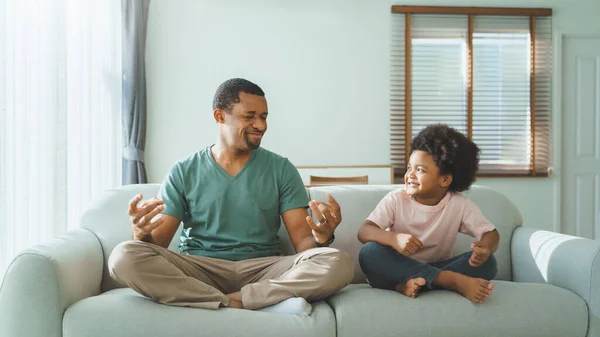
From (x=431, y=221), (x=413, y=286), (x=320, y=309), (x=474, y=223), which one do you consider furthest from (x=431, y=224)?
(x=320, y=309)

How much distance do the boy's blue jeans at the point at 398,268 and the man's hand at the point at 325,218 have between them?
17 centimetres

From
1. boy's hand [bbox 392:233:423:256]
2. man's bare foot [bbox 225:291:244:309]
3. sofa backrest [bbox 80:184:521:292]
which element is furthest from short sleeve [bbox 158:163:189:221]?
boy's hand [bbox 392:233:423:256]

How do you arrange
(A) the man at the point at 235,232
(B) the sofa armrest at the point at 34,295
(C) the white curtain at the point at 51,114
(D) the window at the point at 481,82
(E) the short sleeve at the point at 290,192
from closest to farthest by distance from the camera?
(B) the sofa armrest at the point at 34,295 → (A) the man at the point at 235,232 → (E) the short sleeve at the point at 290,192 → (C) the white curtain at the point at 51,114 → (D) the window at the point at 481,82

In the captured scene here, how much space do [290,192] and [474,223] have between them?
71cm

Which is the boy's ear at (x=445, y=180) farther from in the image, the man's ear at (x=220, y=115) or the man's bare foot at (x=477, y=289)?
the man's ear at (x=220, y=115)

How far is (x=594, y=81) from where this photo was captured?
525 centimetres

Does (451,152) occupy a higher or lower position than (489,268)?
higher

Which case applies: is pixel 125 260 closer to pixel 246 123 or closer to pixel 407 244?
pixel 246 123

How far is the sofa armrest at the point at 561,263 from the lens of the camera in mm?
1925

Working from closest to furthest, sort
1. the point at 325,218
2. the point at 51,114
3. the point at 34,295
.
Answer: the point at 34,295, the point at 325,218, the point at 51,114

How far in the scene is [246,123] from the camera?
2.29m

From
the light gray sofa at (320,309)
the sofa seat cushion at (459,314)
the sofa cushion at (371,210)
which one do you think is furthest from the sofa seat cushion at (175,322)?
the sofa cushion at (371,210)

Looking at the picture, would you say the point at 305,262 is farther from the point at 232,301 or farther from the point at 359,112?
the point at 359,112

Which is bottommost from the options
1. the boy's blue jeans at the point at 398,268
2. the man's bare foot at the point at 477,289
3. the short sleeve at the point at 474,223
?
the man's bare foot at the point at 477,289
